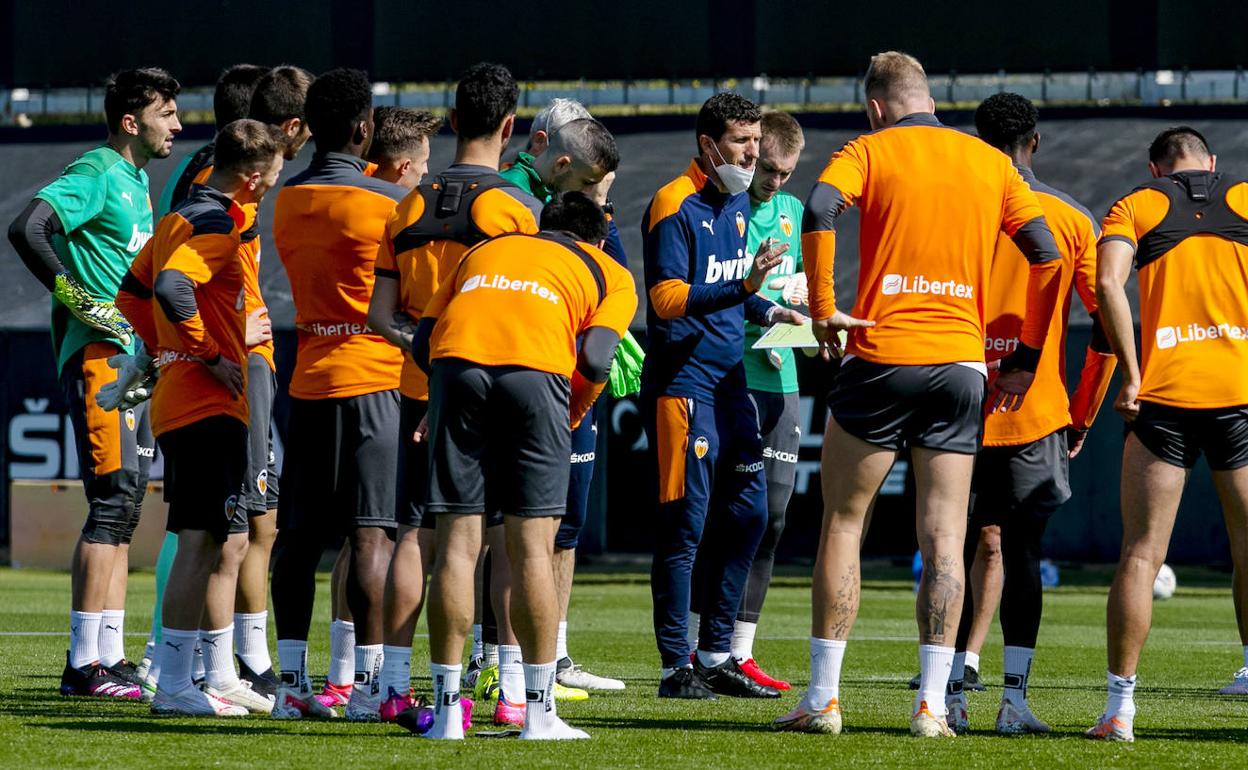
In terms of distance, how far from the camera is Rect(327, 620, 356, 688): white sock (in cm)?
716

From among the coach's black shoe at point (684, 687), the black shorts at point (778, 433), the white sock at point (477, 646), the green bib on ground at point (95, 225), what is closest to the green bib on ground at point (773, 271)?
the black shorts at point (778, 433)

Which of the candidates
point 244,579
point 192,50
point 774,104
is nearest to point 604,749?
point 244,579

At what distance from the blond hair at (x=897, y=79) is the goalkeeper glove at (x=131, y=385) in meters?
2.87

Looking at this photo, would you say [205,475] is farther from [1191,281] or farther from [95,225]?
[1191,281]

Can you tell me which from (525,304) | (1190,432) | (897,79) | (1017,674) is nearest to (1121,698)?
(1017,674)

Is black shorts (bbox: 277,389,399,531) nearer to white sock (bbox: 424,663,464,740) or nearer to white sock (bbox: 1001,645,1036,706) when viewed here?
white sock (bbox: 424,663,464,740)

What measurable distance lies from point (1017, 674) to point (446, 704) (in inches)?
81.5

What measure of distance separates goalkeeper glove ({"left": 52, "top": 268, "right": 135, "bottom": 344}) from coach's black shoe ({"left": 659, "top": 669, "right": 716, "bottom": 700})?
→ 2681 millimetres

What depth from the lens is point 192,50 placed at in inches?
981

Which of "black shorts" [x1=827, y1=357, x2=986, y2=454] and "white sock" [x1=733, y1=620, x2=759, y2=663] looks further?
"white sock" [x1=733, y1=620, x2=759, y2=663]

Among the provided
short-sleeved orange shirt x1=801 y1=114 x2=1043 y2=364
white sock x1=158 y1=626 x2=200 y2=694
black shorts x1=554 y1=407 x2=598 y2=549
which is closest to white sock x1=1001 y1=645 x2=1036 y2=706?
short-sleeved orange shirt x1=801 y1=114 x2=1043 y2=364

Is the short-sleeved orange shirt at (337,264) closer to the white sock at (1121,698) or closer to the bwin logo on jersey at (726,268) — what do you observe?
the bwin logo on jersey at (726,268)

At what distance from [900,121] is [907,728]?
2.13m

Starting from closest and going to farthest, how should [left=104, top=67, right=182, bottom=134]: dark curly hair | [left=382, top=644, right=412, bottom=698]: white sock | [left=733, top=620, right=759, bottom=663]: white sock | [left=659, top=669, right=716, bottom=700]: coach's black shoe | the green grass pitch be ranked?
the green grass pitch → [left=382, top=644, right=412, bottom=698]: white sock → [left=659, top=669, right=716, bottom=700]: coach's black shoe → [left=104, top=67, right=182, bottom=134]: dark curly hair → [left=733, top=620, right=759, bottom=663]: white sock
